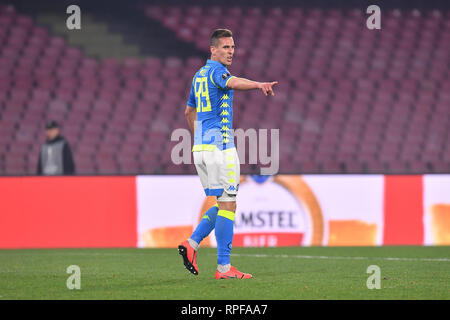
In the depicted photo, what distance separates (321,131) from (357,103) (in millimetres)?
1221

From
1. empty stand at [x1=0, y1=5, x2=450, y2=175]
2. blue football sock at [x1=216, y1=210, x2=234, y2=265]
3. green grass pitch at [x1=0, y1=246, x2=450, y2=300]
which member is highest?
empty stand at [x1=0, y1=5, x2=450, y2=175]

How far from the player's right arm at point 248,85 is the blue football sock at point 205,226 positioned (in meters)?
1.08

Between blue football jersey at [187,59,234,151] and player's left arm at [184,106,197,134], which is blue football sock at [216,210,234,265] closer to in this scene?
blue football jersey at [187,59,234,151]

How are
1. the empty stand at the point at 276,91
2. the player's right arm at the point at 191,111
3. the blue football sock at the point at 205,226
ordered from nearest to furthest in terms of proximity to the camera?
the blue football sock at the point at 205,226 → the player's right arm at the point at 191,111 → the empty stand at the point at 276,91

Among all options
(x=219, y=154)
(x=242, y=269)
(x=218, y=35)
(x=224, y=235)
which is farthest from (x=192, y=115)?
(x=242, y=269)

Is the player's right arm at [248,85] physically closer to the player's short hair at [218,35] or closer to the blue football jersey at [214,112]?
the blue football jersey at [214,112]

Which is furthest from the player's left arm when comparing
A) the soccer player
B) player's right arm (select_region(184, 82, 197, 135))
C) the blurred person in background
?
the blurred person in background

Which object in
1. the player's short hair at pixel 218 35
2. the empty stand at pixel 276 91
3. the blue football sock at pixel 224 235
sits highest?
the empty stand at pixel 276 91

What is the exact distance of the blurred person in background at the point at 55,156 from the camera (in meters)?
10.7

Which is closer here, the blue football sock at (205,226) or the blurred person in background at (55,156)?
the blue football sock at (205,226)

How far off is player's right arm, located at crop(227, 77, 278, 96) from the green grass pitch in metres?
1.33

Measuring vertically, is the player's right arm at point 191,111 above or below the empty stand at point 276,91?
below

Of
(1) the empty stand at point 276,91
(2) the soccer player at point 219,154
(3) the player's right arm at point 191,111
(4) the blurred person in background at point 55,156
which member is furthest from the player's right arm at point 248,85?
(1) the empty stand at point 276,91

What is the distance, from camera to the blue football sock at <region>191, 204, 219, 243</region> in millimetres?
6152
